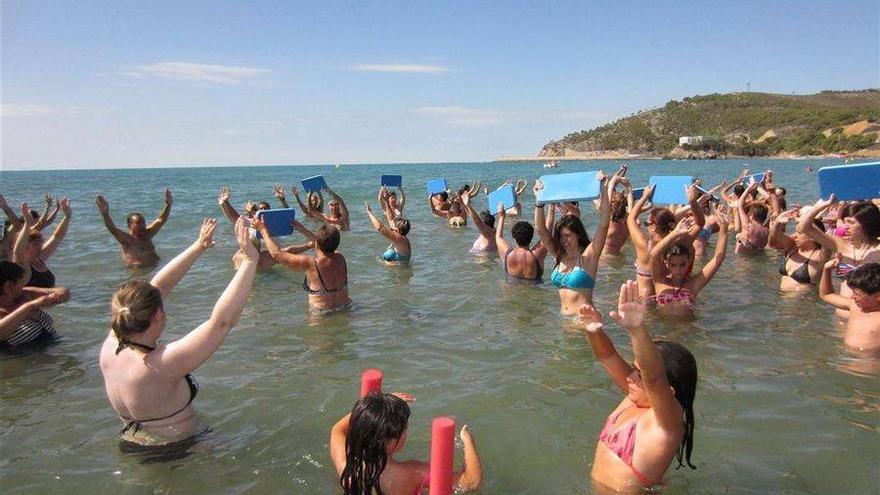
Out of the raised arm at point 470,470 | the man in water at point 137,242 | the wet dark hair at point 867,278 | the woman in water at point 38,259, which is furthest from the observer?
the man in water at point 137,242

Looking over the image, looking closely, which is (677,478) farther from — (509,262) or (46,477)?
(509,262)

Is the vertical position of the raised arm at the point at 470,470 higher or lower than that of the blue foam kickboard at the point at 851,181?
lower

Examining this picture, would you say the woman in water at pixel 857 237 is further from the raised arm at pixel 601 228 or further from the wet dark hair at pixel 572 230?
the wet dark hair at pixel 572 230

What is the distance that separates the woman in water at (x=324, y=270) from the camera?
7.38 metres

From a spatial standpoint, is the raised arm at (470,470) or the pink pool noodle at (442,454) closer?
the pink pool noodle at (442,454)

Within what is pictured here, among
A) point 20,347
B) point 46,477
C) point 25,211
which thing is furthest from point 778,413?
point 25,211

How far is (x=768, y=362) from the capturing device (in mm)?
6035

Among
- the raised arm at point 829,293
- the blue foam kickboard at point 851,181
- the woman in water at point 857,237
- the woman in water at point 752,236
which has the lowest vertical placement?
the woman in water at point 752,236

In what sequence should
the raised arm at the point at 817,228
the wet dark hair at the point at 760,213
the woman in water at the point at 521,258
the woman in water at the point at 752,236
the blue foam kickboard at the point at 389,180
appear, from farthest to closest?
the blue foam kickboard at the point at 389,180, the wet dark hair at the point at 760,213, the woman in water at the point at 752,236, the woman in water at the point at 521,258, the raised arm at the point at 817,228

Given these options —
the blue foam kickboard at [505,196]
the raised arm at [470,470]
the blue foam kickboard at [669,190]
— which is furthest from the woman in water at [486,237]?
the raised arm at [470,470]

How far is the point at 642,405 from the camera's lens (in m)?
3.25

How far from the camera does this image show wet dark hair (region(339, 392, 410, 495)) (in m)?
2.76

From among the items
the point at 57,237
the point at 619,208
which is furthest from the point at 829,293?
the point at 57,237

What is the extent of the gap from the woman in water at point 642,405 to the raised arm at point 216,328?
6.24 ft
